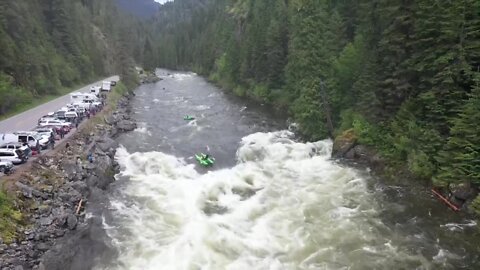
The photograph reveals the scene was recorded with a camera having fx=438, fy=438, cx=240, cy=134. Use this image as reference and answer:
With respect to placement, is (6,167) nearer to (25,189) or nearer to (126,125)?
(25,189)

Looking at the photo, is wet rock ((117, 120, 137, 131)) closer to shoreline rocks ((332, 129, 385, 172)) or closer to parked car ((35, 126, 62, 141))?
parked car ((35, 126, 62, 141))

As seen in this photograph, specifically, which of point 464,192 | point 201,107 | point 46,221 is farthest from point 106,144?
point 464,192

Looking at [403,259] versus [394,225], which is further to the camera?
[394,225]

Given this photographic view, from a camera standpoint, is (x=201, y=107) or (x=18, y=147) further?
(x=201, y=107)

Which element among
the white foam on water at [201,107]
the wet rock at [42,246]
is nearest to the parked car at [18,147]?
the wet rock at [42,246]

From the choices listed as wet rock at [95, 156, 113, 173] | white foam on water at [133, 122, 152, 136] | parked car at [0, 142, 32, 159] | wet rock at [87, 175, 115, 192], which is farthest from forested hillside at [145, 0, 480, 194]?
parked car at [0, 142, 32, 159]

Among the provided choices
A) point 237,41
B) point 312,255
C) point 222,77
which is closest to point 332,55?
point 312,255

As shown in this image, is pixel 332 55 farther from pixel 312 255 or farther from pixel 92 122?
pixel 312 255
